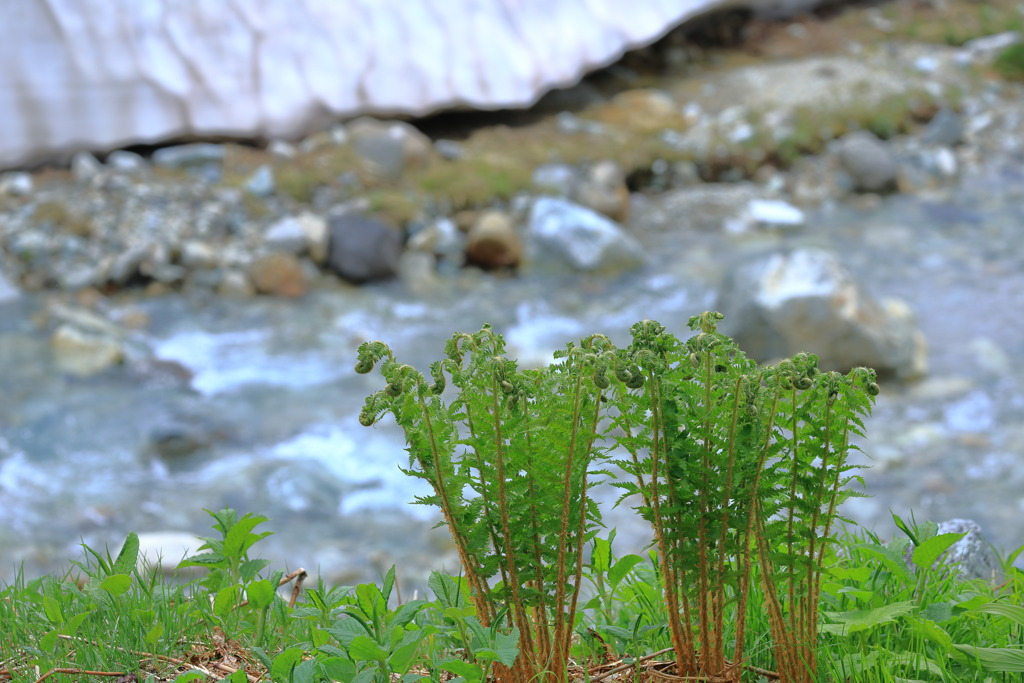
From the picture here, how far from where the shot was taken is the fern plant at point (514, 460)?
4.10 feet

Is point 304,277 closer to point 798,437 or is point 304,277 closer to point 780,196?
point 780,196

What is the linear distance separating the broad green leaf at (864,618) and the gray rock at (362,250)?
16.0 ft

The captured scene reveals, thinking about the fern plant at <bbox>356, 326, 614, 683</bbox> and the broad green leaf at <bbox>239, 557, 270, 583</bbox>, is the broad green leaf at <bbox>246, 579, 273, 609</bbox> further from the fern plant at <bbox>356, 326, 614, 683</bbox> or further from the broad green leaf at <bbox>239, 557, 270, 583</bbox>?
the fern plant at <bbox>356, 326, 614, 683</bbox>

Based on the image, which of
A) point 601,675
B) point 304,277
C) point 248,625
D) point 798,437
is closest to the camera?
point 798,437

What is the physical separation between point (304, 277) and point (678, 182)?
3.05 metres

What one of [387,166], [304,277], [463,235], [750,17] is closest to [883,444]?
[463,235]

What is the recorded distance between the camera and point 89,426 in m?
4.75

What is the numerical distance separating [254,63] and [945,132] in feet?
18.2

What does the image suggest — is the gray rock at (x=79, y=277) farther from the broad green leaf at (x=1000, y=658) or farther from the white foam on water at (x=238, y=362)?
the broad green leaf at (x=1000, y=658)

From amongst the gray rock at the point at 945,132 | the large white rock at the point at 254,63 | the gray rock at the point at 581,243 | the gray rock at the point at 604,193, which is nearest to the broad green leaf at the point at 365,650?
the gray rock at the point at 581,243

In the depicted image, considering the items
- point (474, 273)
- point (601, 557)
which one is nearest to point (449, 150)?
point (474, 273)

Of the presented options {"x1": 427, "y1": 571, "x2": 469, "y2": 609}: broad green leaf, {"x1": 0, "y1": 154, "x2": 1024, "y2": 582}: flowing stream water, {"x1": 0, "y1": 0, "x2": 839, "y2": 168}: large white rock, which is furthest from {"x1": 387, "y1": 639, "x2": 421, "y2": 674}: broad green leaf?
{"x1": 0, "y1": 0, "x2": 839, "y2": 168}: large white rock

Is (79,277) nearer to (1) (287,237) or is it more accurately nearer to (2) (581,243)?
(1) (287,237)

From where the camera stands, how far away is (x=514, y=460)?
1.29m
